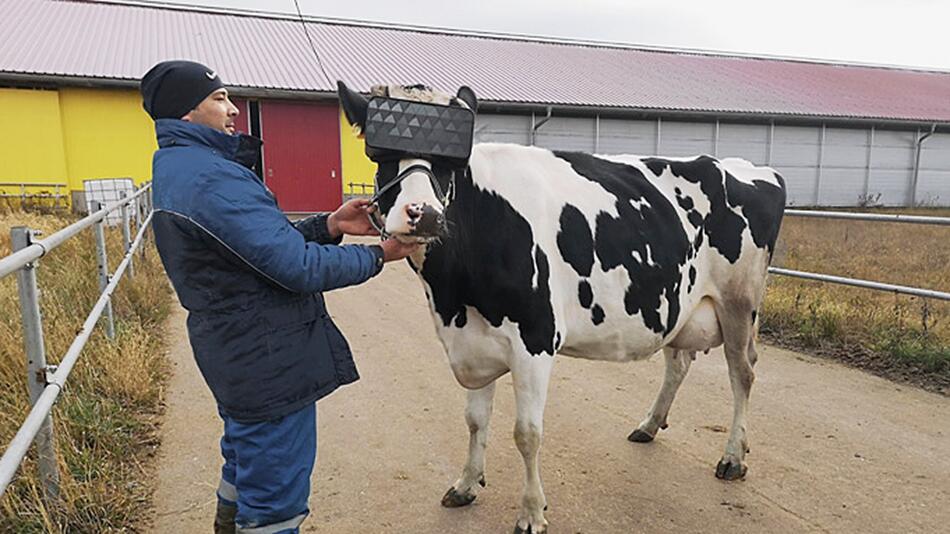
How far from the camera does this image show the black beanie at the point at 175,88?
2031mm

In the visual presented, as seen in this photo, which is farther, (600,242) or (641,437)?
(641,437)

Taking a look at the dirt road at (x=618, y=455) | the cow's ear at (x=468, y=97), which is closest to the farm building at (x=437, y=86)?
the dirt road at (x=618, y=455)

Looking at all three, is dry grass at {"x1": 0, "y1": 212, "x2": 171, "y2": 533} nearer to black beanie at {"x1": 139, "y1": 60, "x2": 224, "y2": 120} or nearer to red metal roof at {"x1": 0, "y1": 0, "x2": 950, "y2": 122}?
black beanie at {"x1": 139, "y1": 60, "x2": 224, "y2": 120}

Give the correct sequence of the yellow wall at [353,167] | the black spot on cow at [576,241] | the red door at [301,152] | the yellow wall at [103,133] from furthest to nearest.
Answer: the yellow wall at [353,167] → the red door at [301,152] → the yellow wall at [103,133] → the black spot on cow at [576,241]

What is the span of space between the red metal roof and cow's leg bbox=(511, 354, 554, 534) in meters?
17.8

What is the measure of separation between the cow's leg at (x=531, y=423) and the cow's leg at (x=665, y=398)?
1.21 meters

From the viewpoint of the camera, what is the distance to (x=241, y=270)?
80.4 inches

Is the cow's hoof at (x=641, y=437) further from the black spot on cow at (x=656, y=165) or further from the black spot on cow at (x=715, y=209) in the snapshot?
the black spot on cow at (x=656, y=165)

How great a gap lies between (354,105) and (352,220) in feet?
1.40

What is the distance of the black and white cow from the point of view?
9.34 feet

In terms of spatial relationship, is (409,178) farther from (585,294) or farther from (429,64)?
(429,64)

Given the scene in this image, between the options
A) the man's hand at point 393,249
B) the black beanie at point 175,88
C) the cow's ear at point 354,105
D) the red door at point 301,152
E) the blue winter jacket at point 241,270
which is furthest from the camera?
the red door at point 301,152

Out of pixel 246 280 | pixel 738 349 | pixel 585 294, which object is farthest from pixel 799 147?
pixel 246 280

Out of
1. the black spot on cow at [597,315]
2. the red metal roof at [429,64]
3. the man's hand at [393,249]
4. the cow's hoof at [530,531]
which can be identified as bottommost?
the cow's hoof at [530,531]
